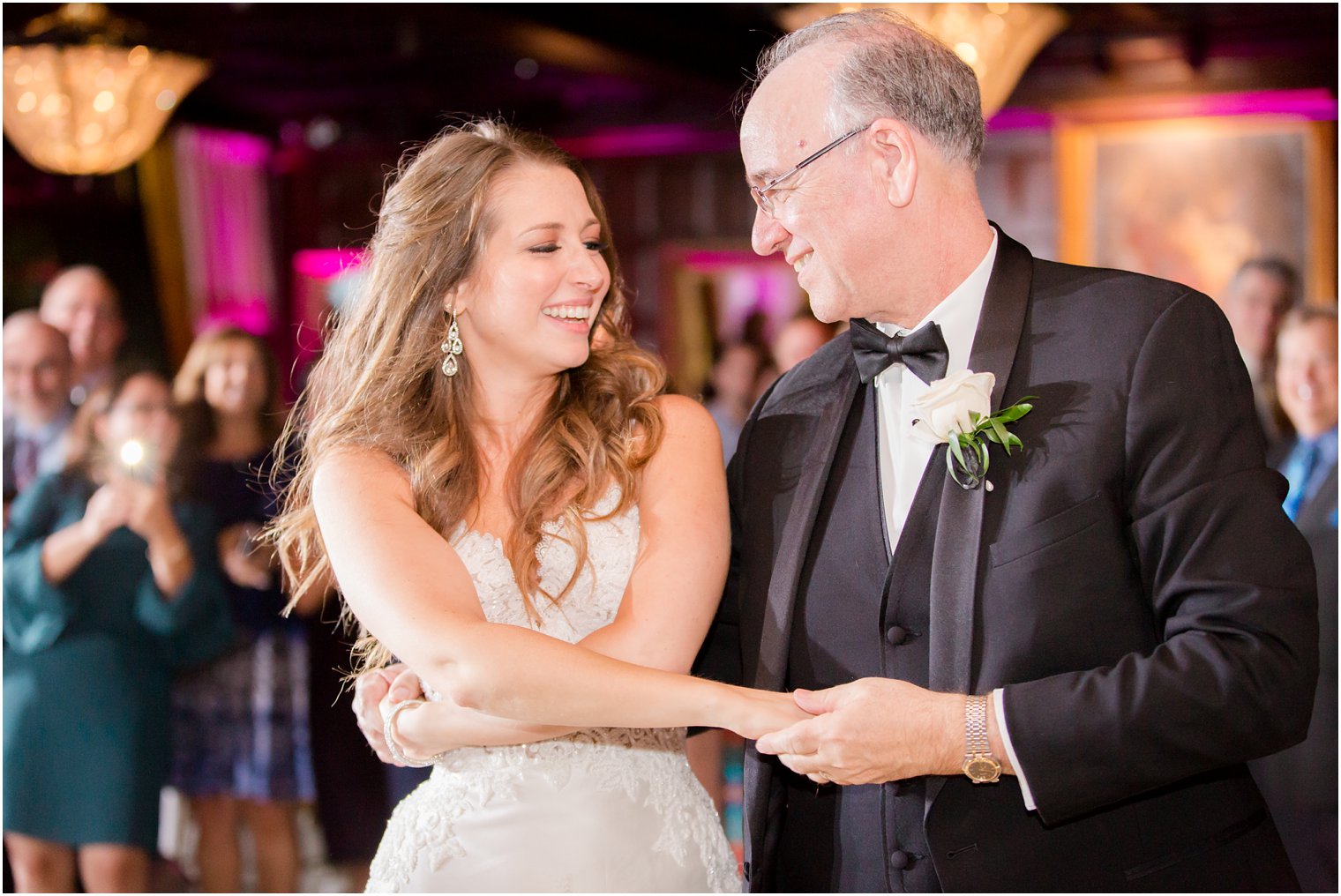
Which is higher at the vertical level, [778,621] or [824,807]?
[778,621]

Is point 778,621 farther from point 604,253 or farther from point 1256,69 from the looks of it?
point 1256,69

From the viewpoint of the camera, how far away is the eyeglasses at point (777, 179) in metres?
2.08

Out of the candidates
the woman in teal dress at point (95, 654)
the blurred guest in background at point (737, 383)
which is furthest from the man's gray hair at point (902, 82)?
the blurred guest in background at point (737, 383)

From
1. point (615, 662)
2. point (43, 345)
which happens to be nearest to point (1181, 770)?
point (615, 662)

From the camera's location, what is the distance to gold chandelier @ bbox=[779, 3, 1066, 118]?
589cm

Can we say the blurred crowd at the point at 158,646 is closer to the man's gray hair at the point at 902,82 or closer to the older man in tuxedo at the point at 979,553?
the older man in tuxedo at the point at 979,553

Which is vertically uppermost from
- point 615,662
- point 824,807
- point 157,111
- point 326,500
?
point 157,111

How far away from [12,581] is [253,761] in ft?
3.69

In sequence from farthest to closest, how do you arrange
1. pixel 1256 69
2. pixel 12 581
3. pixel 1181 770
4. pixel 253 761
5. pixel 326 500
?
pixel 1256 69
pixel 253 761
pixel 12 581
pixel 326 500
pixel 1181 770

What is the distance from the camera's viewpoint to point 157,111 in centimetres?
671

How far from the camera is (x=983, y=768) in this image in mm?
1831

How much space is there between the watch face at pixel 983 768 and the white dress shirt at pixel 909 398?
1.16ft

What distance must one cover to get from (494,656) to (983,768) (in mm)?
736

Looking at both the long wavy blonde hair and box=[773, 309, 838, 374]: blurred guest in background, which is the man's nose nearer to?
the long wavy blonde hair
